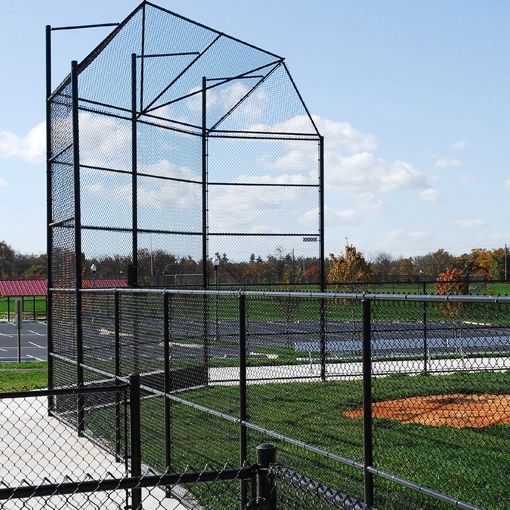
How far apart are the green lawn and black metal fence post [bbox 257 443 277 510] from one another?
1078cm

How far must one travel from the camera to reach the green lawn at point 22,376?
1459 centimetres

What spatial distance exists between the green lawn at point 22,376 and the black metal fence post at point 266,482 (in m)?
10.8

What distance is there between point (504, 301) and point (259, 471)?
114cm

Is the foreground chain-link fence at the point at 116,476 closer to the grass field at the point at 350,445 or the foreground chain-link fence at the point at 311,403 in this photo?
the foreground chain-link fence at the point at 311,403

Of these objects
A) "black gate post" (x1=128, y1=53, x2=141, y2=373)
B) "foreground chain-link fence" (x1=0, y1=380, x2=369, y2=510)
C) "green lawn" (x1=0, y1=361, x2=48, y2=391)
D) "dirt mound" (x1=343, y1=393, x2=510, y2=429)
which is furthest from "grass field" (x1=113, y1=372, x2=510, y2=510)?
"green lawn" (x1=0, y1=361, x2=48, y2=391)

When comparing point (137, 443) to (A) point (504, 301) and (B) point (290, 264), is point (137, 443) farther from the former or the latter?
(B) point (290, 264)

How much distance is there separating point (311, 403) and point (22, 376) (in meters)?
7.32

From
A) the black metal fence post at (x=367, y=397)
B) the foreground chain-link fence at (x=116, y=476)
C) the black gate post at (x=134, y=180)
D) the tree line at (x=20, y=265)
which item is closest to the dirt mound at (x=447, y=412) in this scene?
the foreground chain-link fence at (x=116, y=476)

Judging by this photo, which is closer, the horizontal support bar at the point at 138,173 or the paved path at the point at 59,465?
the paved path at the point at 59,465

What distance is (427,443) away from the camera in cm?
827

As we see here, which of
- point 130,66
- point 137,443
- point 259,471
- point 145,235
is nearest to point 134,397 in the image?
point 137,443

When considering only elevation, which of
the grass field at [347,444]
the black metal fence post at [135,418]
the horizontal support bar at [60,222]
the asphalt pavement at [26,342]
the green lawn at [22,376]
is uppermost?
the horizontal support bar at [60,222]

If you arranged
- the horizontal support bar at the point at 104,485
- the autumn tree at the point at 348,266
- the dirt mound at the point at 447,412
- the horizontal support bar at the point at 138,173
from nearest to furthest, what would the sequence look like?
the horizontal support bar at the point at 104,485
the dirt mound at the point at 447,412
the horizontal support bar at the point at 138,173
the autumn tree at the point at 348,266

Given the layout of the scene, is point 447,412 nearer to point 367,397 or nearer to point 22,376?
point 367,397
